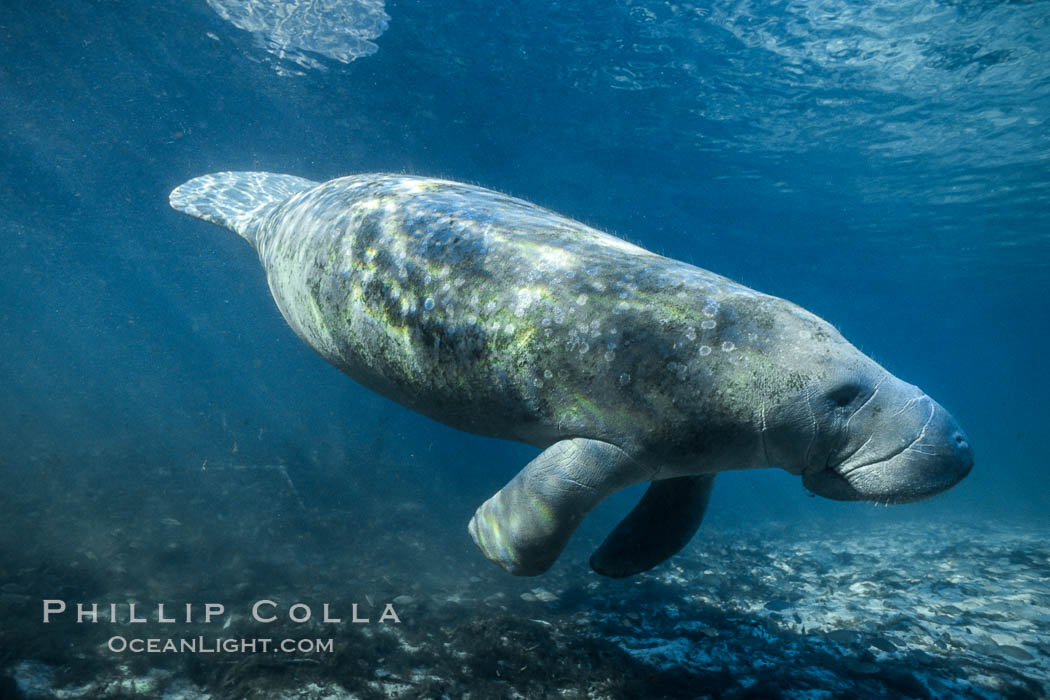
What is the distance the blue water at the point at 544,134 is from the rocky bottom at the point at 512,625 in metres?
2.40

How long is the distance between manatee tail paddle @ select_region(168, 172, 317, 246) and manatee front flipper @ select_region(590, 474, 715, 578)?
3.69m

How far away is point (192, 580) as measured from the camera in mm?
5656

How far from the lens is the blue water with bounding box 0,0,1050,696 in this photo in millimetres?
11227

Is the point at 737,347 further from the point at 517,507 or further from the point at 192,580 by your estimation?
the point at 192,580

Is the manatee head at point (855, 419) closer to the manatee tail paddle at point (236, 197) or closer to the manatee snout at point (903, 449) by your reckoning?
the manatee snout at point (903, 449)

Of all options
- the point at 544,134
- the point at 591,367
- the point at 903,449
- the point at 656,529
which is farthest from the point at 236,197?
the point at 544,134

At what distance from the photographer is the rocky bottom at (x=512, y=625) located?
10.5 feet

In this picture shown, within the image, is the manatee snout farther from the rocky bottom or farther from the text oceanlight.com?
the text oceanlight.com

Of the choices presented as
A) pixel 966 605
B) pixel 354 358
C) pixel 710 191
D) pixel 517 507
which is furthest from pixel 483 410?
pixel 710 191

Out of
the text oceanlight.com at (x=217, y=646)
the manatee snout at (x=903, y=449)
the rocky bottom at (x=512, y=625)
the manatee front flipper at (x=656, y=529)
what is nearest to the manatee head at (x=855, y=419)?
the manatee snout at (x=903, y=449)

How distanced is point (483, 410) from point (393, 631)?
2.89 metres

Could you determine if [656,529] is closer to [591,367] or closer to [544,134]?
[591,367]

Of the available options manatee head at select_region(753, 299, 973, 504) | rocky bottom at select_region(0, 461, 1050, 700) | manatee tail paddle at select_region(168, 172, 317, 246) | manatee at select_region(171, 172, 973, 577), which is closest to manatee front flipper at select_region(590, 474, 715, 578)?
manatee at select_region(171, 172, 973, 577)

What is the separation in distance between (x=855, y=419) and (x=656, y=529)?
1.34m
